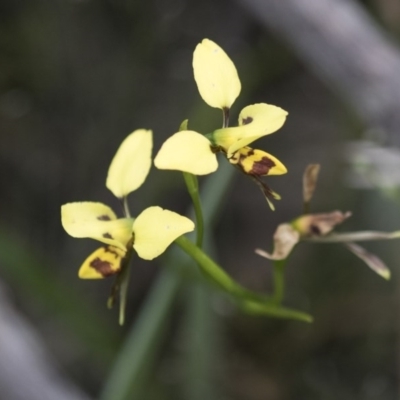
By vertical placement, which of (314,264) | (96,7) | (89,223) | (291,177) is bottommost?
(314,264)

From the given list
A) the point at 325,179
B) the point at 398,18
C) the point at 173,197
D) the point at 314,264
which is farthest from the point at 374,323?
the point at 398,18

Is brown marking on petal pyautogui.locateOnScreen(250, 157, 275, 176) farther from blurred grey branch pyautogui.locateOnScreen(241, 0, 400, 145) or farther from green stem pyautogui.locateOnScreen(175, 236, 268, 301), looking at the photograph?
blurred grey branch pyautogui.locateOnScreen(241, 0, 400, 145)

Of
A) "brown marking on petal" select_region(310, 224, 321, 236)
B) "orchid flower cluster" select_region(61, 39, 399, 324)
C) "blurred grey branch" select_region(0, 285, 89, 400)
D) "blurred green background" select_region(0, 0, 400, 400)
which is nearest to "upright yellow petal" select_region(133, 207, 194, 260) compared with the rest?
"orchid flower cluster" select_region(61, 39, 399, 324)

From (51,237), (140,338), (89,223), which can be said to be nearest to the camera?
(89,223)

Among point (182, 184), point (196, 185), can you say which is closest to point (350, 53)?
point (182, 184)

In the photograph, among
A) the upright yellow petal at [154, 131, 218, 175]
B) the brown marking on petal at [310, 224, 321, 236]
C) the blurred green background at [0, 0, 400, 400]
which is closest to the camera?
the upright yellow petal at [154, 131, 218, 175]

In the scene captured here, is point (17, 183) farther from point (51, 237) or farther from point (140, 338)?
point (140, 338)
